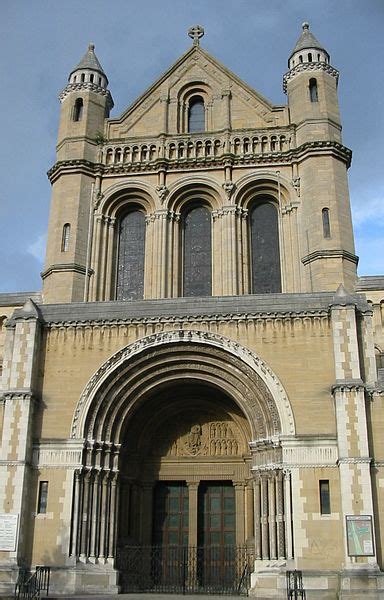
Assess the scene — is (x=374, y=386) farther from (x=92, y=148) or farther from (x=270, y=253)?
Answer: (x=92, y=148)

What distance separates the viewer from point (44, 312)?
23.0 metres

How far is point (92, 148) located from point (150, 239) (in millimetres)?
5386

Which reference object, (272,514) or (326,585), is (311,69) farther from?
(326,585)

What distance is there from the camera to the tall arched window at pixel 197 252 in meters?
28.4

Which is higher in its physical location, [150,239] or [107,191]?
[107,191]

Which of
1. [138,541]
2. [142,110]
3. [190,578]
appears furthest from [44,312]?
[142,110]

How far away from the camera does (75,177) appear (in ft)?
98.3

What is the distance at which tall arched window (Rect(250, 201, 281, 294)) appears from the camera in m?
28.1

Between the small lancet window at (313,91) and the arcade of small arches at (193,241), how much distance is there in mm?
A: 4499

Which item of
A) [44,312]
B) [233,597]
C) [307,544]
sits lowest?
[233,597]

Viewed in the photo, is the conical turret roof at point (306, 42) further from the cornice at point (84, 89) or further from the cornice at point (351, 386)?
the cornice at point (351, 386)

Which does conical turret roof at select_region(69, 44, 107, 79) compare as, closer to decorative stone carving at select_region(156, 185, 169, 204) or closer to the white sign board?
decorative stone carving at select_region(156, 185, 169, 204)

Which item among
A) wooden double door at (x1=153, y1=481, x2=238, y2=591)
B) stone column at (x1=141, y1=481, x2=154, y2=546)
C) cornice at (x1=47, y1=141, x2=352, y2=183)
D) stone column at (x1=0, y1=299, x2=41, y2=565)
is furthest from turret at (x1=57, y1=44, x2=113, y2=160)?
wooden double door at (x1=153, y1=481, x2=238, y2=591)

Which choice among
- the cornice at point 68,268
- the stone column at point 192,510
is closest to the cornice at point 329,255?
the cornice at point 68,268
